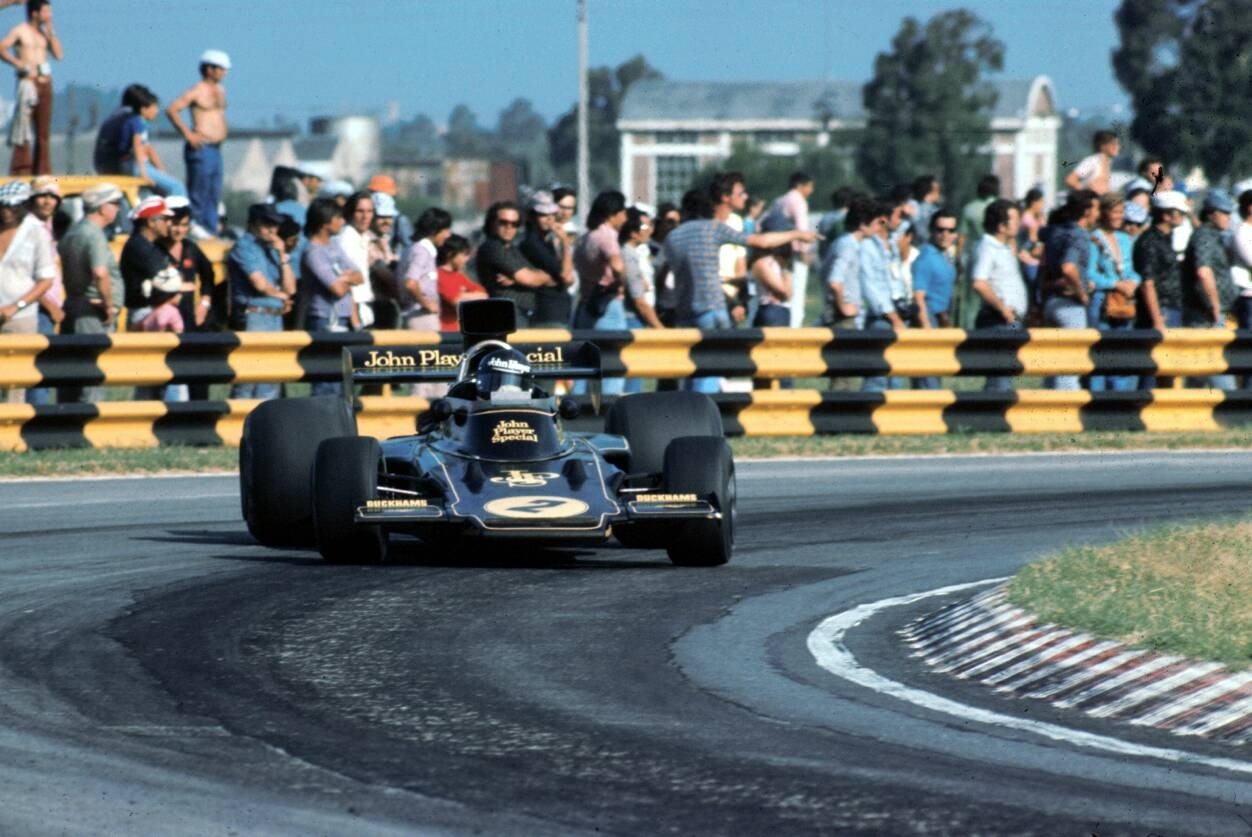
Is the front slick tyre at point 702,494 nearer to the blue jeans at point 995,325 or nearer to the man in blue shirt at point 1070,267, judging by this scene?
the blue jeans at point 995,325

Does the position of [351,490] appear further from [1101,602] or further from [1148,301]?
[1148,301]

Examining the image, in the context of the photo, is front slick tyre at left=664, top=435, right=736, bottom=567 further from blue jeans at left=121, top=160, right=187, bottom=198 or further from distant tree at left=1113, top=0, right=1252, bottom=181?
distant tree at left=1113, top=0, right=1252, bottom=181

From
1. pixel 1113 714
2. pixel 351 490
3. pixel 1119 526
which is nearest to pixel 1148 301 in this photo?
pixel 1119 526

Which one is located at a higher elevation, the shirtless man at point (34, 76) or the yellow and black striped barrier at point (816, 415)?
the shirtless man at point (34, 76)

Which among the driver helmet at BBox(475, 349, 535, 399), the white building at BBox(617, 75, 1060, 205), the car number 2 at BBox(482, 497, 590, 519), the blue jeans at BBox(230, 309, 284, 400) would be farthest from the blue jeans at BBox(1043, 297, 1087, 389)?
the white building at BBox(617, 75, 1060, 205)

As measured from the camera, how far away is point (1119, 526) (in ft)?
40.9

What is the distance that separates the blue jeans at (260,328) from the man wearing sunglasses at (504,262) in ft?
4.88

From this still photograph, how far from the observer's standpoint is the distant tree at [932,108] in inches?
3669

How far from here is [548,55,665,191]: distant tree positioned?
166m

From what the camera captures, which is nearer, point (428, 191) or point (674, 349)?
point (674, 349)

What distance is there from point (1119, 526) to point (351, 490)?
14.0 ft

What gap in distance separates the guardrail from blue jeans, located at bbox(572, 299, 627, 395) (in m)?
0.63

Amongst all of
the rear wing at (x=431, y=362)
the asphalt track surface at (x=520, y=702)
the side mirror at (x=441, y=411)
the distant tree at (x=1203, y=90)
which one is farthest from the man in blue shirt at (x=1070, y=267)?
the distant tree at (x=1203, y=90)

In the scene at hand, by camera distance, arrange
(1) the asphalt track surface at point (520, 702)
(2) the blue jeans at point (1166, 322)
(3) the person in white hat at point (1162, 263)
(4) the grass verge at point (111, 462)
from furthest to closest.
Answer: (2) the blue jeans at point (1166, 322) → (3) the person in white hat at point (1162, 263) → (4) the grass verge at point (111, 462) → (1) the asphalt track surface at point (520, 702)
